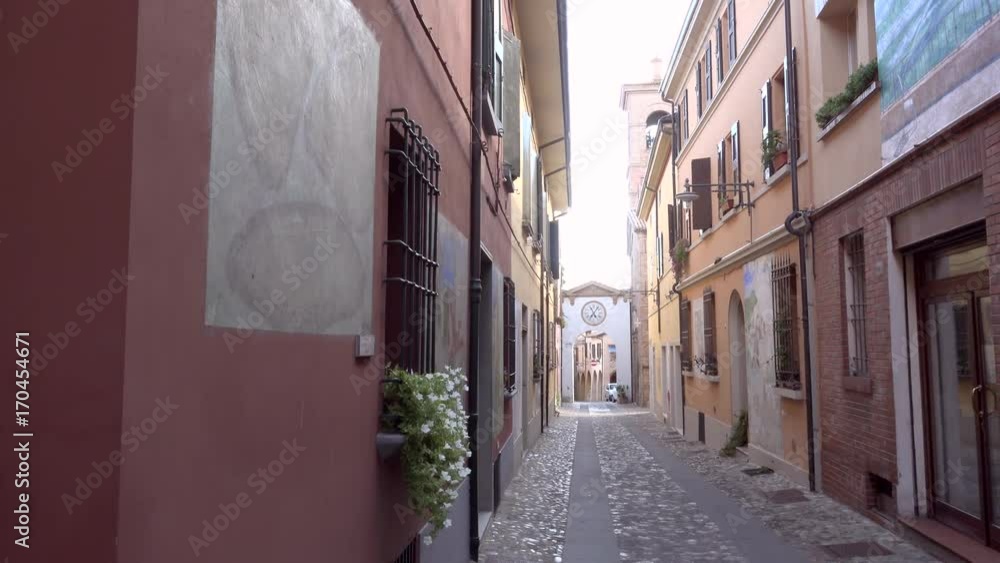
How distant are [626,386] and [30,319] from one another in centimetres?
4263

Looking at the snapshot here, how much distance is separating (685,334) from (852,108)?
12.3 metres

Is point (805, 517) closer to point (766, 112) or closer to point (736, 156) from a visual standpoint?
point (766, 112)

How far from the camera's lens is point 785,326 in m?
11.1

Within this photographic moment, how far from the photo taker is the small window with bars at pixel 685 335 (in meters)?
20.0

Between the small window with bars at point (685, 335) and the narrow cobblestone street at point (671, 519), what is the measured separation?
17.7 feet

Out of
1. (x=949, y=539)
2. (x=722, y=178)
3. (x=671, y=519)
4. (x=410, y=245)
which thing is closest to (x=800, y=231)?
(x=671, y=519)

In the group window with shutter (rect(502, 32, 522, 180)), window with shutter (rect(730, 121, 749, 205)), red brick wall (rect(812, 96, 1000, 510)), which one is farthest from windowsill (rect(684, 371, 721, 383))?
window with shutter (rect(502, 32, 522, 180))

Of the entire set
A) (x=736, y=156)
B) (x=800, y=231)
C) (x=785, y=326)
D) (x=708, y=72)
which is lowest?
(x=785, y=326)

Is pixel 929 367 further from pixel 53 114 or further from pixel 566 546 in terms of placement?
pixel 53 114

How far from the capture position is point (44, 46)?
6.03 feet

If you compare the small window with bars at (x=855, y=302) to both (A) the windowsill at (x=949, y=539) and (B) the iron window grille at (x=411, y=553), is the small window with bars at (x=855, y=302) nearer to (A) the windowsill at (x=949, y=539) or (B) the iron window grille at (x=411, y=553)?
(A) the windowsill at (x=949, y=539)

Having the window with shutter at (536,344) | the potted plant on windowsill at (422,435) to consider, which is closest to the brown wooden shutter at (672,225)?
the window with shutter at (536,344)

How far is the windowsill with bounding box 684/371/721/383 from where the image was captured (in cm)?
1628

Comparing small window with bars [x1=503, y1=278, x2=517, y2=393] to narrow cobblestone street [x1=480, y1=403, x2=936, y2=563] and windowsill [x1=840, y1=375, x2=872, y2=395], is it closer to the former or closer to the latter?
narrow cobblestone street [x1=480, y1=403, x2=936, y2=563]
